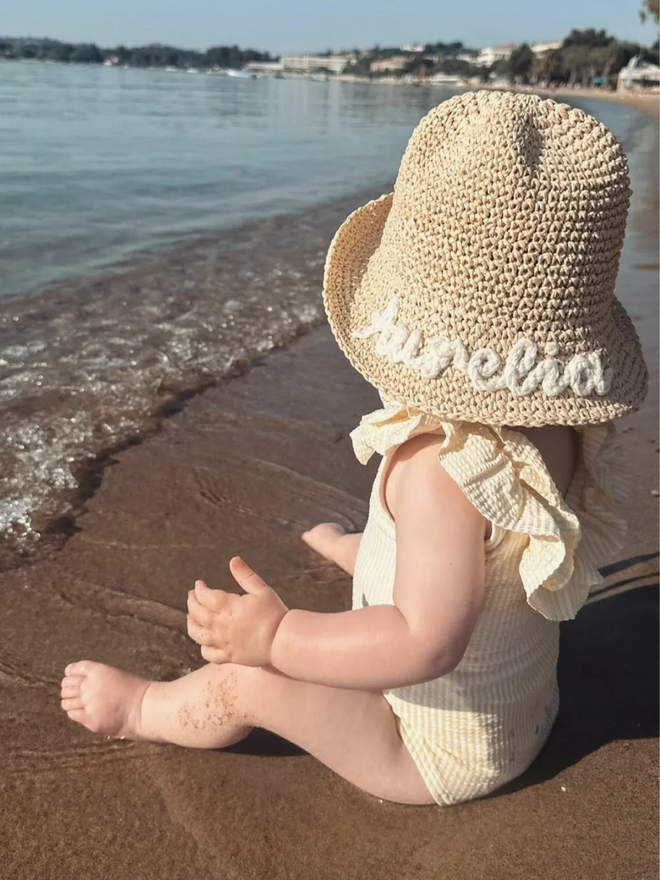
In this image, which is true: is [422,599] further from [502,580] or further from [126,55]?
[126,55]

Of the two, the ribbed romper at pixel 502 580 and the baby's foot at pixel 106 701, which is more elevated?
the ribbed romper at pixel 502 580

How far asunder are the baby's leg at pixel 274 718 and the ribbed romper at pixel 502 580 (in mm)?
53

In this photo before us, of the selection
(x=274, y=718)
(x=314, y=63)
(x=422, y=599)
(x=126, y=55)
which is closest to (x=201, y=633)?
(x=274, y=718)

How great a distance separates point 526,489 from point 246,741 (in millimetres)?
895

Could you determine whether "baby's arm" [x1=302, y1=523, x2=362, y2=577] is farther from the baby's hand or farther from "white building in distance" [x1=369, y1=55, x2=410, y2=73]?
"white building in distance" [x1=369, y1=55, x2=410, y2=73]

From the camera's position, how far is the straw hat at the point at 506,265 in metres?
1.23

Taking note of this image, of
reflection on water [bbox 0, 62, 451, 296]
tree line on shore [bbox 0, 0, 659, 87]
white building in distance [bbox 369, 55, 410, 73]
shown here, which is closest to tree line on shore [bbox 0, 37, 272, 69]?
tree line on shore [bbox 0, 0, 659, 87]

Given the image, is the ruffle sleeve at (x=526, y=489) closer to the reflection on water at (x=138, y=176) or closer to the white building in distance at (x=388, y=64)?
the reflection on water at (x=138, y=176)

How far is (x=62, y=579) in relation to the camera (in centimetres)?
229

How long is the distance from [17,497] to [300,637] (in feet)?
5.23

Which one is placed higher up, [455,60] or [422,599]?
[455,60]

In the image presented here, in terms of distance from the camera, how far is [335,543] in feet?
7.97

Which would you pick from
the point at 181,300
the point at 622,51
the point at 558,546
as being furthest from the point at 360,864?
the point at 622,51

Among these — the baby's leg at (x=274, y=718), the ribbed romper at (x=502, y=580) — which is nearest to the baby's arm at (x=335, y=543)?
the ribbed romper at (x=502, y=580)
